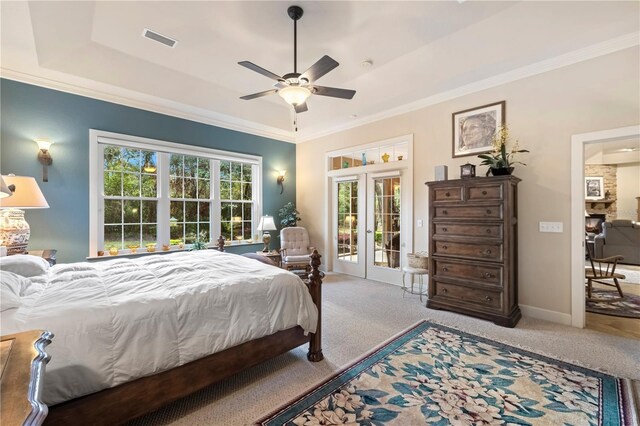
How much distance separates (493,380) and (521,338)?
1045 millimetres

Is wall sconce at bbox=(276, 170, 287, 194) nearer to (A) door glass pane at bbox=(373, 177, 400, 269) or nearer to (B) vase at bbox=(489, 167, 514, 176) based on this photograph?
(A) door glass pane at bbox=(373, 177, 400, 269)

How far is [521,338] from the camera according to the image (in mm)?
2949

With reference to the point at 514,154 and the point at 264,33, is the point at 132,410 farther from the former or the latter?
the point at 514,154

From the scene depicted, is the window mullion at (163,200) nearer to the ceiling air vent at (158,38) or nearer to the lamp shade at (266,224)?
the lamp shade at (266,224)

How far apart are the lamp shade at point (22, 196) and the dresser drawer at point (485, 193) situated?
491cm

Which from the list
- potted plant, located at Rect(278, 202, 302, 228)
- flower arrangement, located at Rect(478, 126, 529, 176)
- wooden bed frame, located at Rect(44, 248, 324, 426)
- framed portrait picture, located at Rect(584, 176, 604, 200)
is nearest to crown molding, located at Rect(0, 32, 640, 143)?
flower arrangement, located at Rect(478, 126, 529, 176)

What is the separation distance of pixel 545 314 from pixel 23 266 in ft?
17.3

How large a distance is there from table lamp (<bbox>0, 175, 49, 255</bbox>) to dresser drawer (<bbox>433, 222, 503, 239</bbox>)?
4671mm

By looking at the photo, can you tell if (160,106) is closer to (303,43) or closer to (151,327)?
(303,43)

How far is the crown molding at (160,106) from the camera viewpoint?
12.0ft

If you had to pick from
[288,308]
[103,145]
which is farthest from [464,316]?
[103,145]

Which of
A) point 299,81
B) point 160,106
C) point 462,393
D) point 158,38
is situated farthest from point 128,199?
point 462,393

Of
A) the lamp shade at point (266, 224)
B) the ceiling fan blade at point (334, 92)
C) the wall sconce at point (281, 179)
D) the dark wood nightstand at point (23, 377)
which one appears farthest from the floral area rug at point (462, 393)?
the wall sconce at point (281, 179)

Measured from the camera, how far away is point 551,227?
3426 mm
